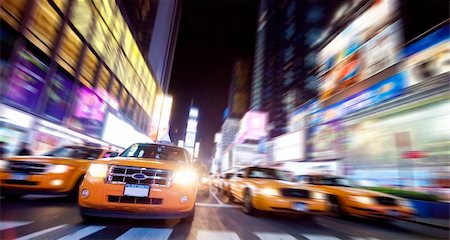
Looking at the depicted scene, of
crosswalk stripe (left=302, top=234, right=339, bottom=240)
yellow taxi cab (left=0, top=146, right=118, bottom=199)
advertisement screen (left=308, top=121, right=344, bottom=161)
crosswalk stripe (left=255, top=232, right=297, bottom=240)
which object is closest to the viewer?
crosswalk stripe (left=255, top=232, right=297, bottom=240)

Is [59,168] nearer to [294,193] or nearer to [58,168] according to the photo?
[58,168]

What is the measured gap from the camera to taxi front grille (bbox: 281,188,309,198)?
621 centimetres

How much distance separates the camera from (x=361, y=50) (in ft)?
Result: 66.6

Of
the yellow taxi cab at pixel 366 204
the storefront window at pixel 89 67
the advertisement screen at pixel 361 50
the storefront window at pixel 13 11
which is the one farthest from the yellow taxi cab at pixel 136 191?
the storefront window at pixel 89 67

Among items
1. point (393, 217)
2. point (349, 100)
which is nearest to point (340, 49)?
point (349, 100)

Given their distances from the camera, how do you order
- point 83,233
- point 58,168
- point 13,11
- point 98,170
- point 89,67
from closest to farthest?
point 83,233 → point 98,170 → point 58,168 → point 13,11 → point 89,67

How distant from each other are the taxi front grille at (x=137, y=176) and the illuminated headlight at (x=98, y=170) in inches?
4.7

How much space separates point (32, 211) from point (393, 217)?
8368 millimetres

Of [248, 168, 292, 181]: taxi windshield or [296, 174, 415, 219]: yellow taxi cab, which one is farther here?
[248, 168, 292, 181]: taxi windshield

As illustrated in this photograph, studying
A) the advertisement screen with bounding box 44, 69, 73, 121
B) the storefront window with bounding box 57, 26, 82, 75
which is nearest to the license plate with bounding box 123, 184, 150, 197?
the advertisement screen with bounding box 44, 69, 73, 121

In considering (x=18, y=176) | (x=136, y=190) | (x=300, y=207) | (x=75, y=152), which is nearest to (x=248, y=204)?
(x=300, y=207)

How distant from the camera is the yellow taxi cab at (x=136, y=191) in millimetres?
3992

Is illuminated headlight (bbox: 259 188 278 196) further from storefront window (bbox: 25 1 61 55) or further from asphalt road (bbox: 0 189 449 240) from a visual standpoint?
storefront window (bbox: 25 1 61 55)

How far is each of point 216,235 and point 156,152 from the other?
242cm
